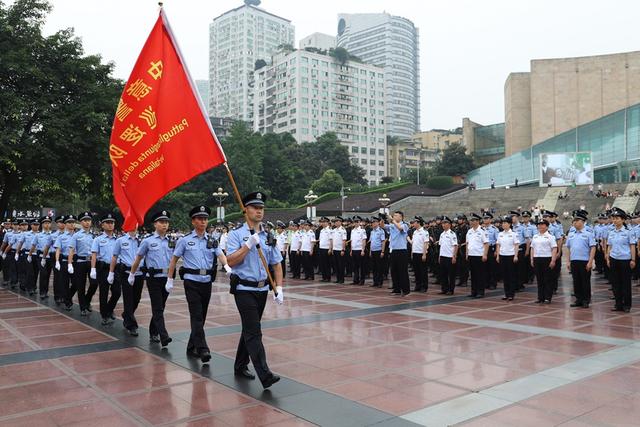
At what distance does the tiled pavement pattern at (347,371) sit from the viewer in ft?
13.9

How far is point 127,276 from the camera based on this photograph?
771 cm

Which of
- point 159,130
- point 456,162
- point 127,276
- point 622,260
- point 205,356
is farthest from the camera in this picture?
point 456,162

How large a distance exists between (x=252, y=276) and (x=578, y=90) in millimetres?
72088

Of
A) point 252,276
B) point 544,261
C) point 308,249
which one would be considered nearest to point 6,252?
point 308,249

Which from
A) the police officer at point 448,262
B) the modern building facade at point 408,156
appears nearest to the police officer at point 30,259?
the police officer at point 448,262

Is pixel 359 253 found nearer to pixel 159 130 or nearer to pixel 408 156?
pixel 159 130

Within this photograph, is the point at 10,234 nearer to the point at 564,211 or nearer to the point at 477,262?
the point at 477,262

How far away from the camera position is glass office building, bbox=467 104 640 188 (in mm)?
50906

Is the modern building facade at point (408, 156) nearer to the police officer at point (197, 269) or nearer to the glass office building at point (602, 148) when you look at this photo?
the glass office building at point (602, 148)

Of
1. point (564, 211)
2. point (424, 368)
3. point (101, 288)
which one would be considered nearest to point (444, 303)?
point (424, 368)

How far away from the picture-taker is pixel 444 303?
10.3 m

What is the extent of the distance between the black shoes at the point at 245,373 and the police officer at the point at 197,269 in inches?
27.5

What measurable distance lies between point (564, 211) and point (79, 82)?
32.5m

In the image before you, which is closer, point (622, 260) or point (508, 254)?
point (622, 260)
